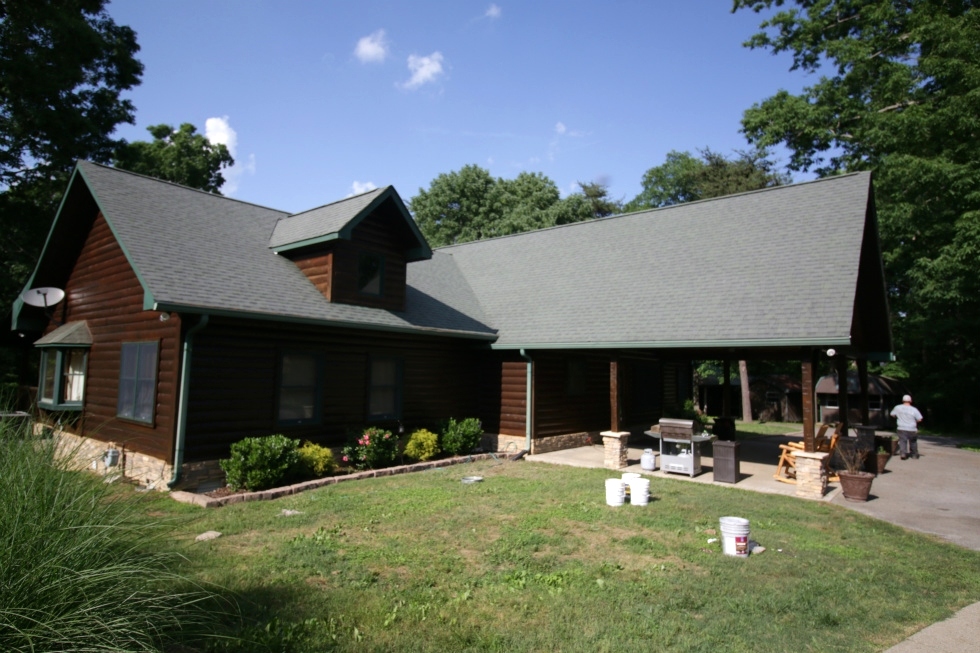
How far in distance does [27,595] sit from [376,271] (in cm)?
1169

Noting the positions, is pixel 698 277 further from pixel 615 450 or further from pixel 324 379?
pixel 324 379

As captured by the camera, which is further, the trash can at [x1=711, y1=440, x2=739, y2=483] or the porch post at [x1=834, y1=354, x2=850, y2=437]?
the porch post at [x1=834, y1=354, x2=850, y2=437]

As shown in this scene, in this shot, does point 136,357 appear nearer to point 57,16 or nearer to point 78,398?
point 78,398

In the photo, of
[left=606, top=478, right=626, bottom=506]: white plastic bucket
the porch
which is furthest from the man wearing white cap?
[left=606, top=478, right=626, bottom=506]: white plastic bucket

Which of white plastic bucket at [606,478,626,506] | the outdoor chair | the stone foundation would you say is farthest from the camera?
the stone foundation

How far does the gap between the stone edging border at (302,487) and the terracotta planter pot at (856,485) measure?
25.5 ft

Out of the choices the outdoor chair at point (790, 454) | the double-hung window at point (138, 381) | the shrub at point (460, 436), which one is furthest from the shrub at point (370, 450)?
the outdoor chair at point (790, 454)

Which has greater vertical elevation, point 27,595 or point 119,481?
point 119,481

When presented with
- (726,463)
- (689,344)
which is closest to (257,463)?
(689,344)

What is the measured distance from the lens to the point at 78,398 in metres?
13.3

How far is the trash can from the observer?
38.3 ft

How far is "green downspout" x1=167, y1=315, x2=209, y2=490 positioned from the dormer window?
14.8ft

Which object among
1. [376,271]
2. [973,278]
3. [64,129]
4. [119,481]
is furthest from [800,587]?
[64,129]

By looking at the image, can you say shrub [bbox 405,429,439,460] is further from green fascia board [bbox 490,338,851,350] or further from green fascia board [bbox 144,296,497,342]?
green fascia board [bbox 490,338,851,350]
